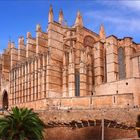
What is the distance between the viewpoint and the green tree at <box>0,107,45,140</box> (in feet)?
87.5

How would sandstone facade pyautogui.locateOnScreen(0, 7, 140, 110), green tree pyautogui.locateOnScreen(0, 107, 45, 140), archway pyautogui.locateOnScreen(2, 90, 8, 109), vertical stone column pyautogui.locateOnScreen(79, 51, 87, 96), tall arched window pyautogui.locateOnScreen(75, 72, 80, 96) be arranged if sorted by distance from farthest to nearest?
archway pyautogui.locateOnScreen(2, 90, 8, 109), tall arched window pyautogui.locateOnScreen(75, 72, 80, 96), vertical stone column pyautogui.locateOnScreen(79, 51, 87, 96), sandstone facade pyautogui.locateOnScreen(0, 7, 140, 110), green tree pyautogui.locateOnScreen(0, 107, 45, 140)

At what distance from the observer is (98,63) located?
46938 millimetres

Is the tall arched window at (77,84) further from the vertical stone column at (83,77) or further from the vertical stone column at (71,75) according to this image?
the vertical stone column at (83,77)

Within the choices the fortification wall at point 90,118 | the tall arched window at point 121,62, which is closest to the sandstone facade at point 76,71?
the tall arched window at point 121,62

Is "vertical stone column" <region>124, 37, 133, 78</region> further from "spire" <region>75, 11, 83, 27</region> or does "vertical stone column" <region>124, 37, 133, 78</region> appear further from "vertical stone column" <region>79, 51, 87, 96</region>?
"spire" <region>75, 11, 83, 27</region>

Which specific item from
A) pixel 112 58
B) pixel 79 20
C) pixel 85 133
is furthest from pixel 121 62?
pixel 85 133

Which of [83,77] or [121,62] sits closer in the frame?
[83,77]

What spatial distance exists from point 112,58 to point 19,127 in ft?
69.3

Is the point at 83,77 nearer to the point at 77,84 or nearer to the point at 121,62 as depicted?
the point at 77,84

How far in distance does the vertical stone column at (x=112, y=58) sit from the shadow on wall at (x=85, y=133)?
11.6m

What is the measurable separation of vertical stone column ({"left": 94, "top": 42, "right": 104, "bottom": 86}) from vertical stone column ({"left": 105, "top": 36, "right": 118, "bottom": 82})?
147cm

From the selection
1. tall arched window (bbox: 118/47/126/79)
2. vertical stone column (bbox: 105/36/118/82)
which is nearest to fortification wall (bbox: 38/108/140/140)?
vertical stone column (bbox: 105/36/118/82)

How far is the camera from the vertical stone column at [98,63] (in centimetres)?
4691

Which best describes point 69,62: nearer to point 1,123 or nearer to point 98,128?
point 98,128
